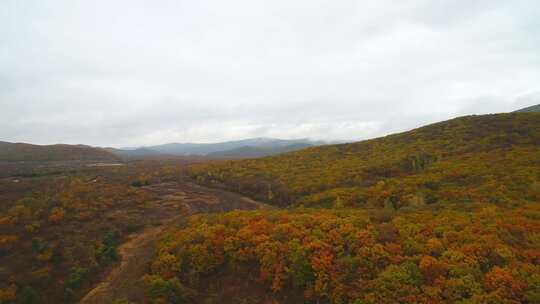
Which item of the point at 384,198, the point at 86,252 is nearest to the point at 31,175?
the point at 86,252

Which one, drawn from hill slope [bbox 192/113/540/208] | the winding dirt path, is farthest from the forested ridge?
the winding dirt path

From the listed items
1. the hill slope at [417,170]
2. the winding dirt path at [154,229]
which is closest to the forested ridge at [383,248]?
the hill slope at [417,170]

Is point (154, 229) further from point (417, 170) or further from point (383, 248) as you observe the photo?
point (417, 170)

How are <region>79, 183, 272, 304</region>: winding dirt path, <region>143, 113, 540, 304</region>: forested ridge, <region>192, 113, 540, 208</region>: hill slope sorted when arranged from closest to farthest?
<region>143, 113, 540, 304</region>: forested ridge → <region>79, 183, 272, 304</region>: winding dirt path → <region>192, 113, 540, 208</region>: hill slope

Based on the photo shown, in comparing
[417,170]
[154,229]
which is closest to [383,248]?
[154,229]

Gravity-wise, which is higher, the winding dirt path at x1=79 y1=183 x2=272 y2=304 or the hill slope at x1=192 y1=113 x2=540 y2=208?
the hill slope at x1=192 y1=113 x2=540 y2=208

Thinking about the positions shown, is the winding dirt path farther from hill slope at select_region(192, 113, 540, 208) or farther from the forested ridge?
hill slope at select_region(192, 113, 540, 208)

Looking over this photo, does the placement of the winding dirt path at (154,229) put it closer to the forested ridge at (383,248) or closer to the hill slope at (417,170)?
the forested ridge at (383,248)

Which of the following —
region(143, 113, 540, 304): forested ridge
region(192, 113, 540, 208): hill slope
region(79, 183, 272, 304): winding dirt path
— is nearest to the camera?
region(143, 113, 540, 304): forested ridge
